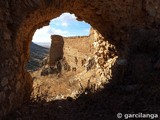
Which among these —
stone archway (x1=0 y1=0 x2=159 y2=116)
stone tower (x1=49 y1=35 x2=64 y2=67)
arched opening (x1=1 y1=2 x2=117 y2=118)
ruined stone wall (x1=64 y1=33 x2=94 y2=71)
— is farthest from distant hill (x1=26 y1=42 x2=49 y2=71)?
stone archway (x1=0 y1=0 x2=159 y2=116)

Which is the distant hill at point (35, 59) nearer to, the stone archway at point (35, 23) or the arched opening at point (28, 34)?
the arched opening at point (28, 34)

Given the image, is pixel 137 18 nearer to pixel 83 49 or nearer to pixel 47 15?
pixel 47 15

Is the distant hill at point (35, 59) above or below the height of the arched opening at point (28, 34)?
below

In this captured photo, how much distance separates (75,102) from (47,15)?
6.50 feet

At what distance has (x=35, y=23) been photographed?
677 centimetres

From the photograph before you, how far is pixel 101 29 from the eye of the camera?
324 inches

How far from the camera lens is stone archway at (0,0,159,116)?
17.7 feet

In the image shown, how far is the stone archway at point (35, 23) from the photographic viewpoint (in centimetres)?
538

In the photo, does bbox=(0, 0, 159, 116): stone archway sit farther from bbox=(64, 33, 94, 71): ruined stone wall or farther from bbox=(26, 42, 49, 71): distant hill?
bbox=(64, 33, 94, 71): ruined stone wall

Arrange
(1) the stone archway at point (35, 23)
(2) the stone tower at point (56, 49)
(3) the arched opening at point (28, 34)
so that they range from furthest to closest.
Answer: (2) the stone tower at point (56, 49)
(3) the arched opening at point (28, 34)
(1) the stone archway at point (35, 23)

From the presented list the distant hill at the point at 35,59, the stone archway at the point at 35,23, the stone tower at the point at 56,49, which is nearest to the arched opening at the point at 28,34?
the stone archway at the point at 35,23

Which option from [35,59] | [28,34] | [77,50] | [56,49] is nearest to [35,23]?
[28,34]

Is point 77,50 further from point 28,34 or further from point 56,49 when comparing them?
point 28,34

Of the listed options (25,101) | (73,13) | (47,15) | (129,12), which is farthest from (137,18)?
(25,101)
